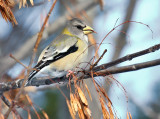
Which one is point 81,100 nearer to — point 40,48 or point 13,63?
point 13,63

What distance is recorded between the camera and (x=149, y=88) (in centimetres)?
880

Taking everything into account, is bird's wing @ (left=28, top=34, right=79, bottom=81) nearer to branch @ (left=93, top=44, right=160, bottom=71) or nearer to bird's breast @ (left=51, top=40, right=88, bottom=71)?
bird's breast @ (left=51, top=40, right=88, bottom=71)

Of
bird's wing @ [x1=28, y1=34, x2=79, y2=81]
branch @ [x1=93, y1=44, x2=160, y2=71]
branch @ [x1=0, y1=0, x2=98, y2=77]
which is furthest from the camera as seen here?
branch @ [x1=0, y1=0, x2=98, y2=77]

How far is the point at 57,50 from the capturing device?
12.9 ft

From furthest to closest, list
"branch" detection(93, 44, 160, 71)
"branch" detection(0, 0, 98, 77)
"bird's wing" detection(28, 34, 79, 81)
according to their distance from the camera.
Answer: "branch" detection(0, 0, 98, 77) → "bird's wing" detection(28, 34, 79, 81) → "branch" detection(93, 44, 160, 71)

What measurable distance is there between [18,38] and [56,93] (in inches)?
124

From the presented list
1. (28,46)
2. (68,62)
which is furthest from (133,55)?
(28,46)

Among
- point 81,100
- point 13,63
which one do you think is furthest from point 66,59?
point 81,100

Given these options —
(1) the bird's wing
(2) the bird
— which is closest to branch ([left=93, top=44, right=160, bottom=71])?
(2) the bird

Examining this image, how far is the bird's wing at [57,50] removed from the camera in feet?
12.2

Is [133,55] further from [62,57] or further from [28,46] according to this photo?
[28,46]

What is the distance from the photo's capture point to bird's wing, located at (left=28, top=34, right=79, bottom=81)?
12.2ft

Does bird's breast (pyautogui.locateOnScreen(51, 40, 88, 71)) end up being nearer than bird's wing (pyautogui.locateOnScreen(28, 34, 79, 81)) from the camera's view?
No

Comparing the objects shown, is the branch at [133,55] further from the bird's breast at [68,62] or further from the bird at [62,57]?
the bird's breast at [68,62]
